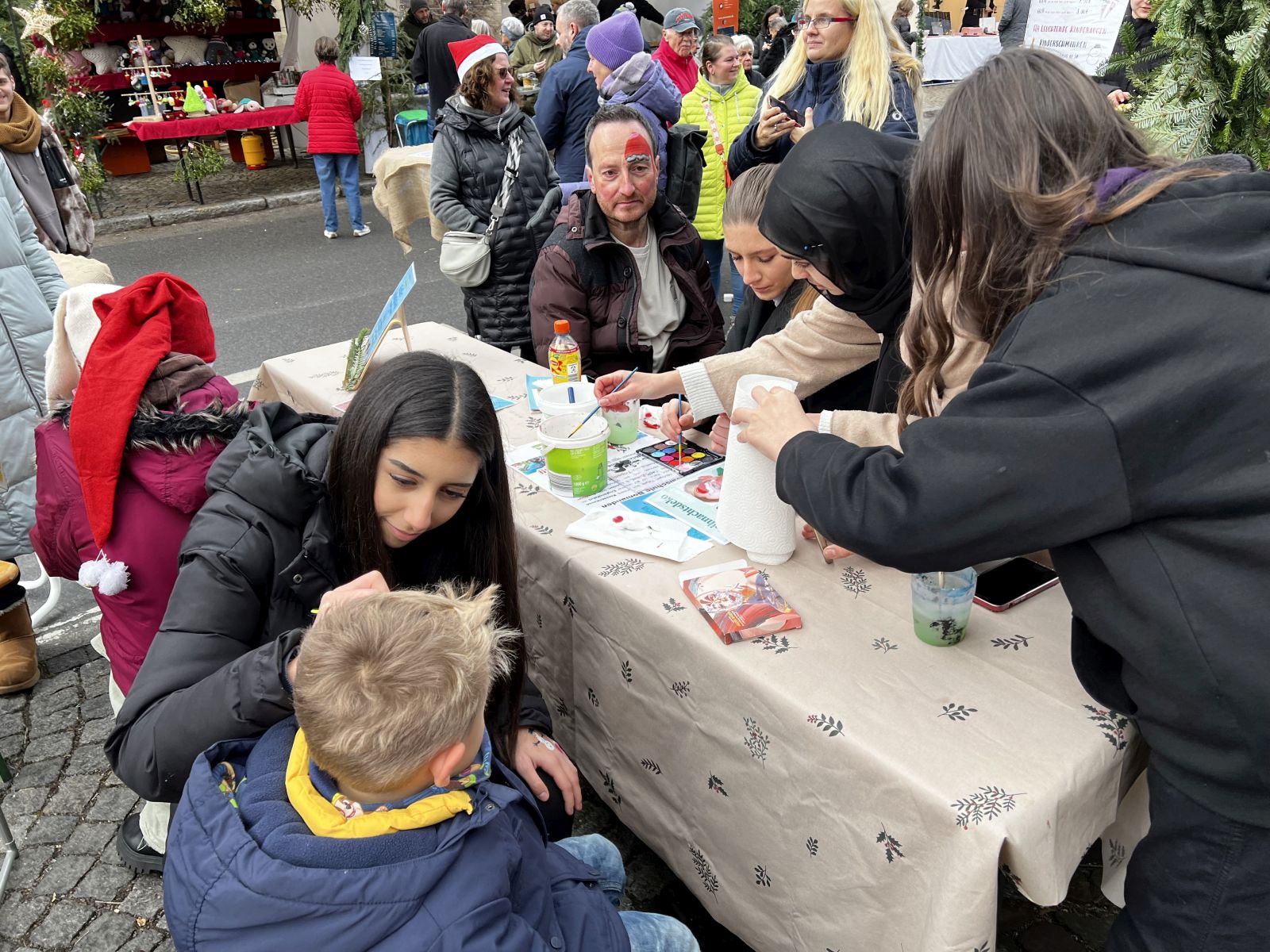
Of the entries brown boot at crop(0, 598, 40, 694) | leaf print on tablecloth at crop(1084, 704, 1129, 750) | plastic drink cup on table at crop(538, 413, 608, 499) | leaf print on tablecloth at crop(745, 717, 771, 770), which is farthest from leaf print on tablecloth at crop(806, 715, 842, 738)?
brown boot at crop(0, 598, 40, 694)

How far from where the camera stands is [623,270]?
9.73 ft

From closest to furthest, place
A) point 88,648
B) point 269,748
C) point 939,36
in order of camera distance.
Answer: point 269,748, point 88,648, point 939,36

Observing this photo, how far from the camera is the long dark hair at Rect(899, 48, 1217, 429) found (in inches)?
43.2

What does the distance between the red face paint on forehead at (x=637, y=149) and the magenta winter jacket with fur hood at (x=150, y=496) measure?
152cm

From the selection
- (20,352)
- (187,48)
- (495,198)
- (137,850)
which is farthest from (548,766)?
(187,48)

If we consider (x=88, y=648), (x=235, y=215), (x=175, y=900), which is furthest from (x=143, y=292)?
(x=235, y=215)

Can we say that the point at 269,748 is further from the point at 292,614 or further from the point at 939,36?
the point at 939,36

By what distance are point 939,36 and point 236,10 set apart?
9.44 m

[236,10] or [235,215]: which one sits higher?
[236,10]

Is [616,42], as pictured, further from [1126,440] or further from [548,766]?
[1126,440]

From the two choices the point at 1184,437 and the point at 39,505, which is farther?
the point at 39,505

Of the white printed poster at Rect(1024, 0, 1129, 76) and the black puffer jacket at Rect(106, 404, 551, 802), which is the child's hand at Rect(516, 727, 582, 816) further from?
the white printed poster at Rect(1024, 0, 1129, 76)

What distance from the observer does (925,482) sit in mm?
1127

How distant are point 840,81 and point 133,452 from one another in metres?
3.36
